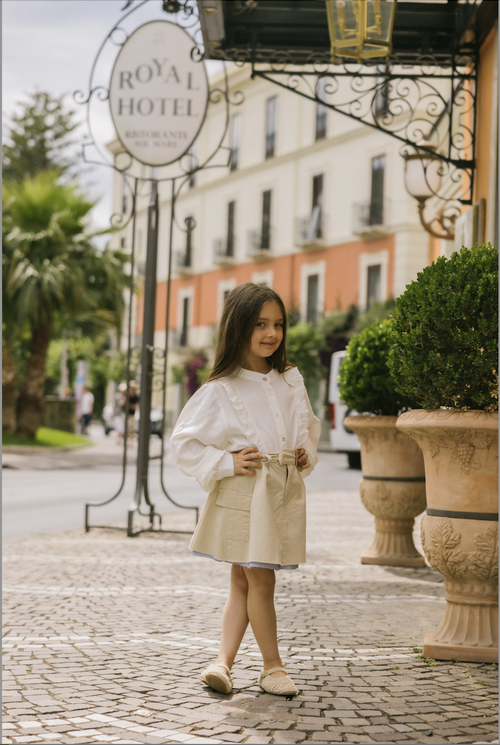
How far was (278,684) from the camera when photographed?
3.02 meters

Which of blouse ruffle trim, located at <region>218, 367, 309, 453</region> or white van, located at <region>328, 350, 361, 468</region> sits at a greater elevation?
blouse ruffle trim, located at <region>218, 367, 309, 453</region>

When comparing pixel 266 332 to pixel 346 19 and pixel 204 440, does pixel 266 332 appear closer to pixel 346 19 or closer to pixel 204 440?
pixel 204 440

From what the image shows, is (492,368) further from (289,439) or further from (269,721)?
(269,721)

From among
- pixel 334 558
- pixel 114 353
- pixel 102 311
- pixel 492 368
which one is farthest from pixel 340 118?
pixel 492 368

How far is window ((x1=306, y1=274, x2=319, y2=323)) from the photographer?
30991 millimetres

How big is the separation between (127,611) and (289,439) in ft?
5.82

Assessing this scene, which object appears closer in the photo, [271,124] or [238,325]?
[238,325]

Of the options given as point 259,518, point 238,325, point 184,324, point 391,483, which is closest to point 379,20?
point 391,483

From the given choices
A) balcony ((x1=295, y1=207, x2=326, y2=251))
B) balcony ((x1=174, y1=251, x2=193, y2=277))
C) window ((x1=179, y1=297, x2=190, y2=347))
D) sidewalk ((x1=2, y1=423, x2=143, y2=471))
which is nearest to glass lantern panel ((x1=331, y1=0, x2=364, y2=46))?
sidewalk ((x1=2, y1=423, x2=143, y2=471))

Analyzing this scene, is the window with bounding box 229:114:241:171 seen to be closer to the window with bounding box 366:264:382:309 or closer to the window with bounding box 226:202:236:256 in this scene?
the window with bounding box 226:202:236:256

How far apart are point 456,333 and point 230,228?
33.6 meters

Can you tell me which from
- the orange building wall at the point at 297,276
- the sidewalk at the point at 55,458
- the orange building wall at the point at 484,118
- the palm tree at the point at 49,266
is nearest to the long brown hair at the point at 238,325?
the orange building wall at the point at 484,118

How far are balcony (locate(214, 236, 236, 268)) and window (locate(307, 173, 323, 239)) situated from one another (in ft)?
17.7

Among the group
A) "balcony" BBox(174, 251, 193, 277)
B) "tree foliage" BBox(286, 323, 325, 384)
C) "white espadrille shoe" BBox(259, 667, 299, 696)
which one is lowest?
"white espadrille shoe" BBox(259, 667, 299, 696)
